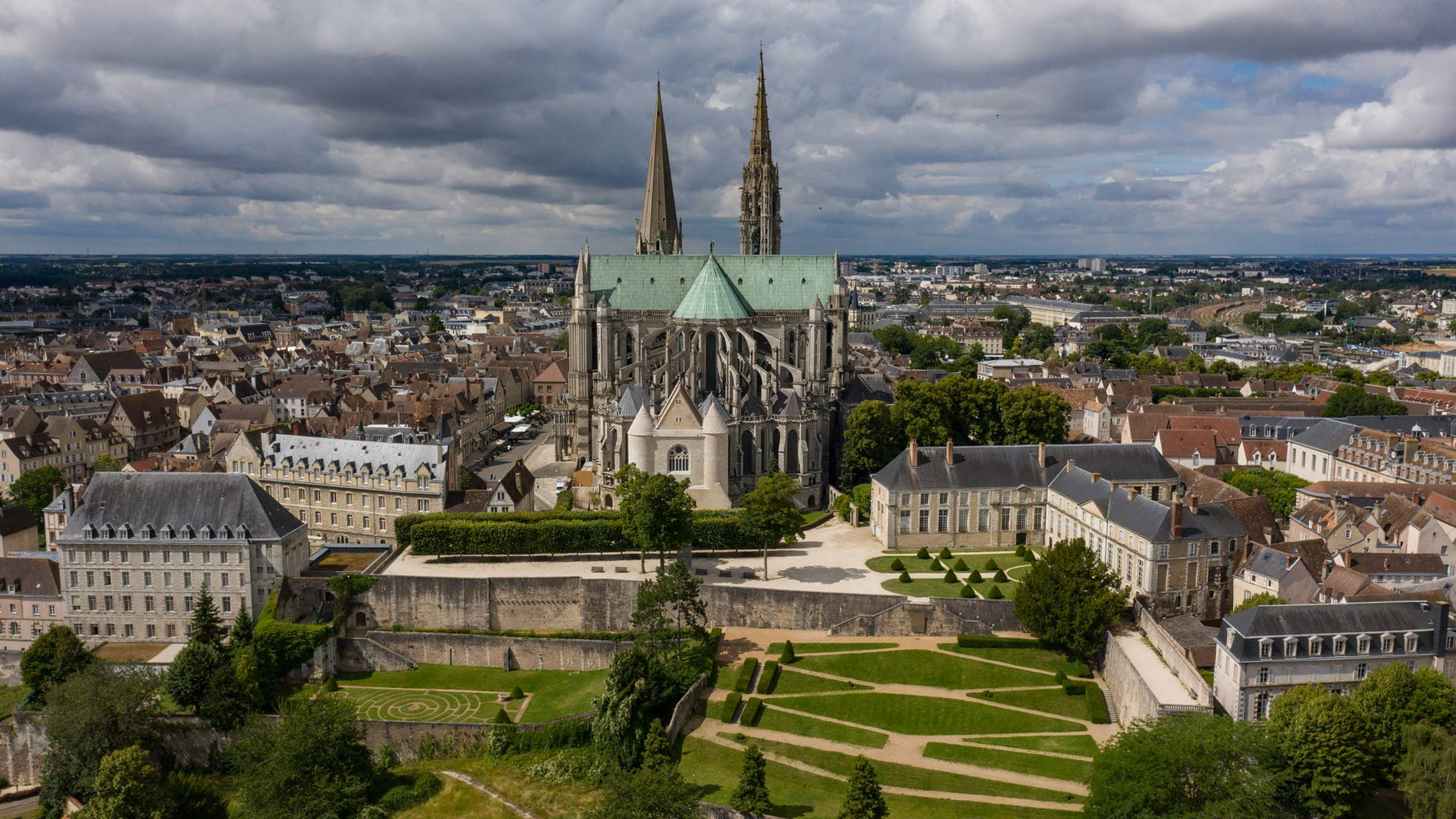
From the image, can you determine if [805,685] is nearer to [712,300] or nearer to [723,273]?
[712,300]

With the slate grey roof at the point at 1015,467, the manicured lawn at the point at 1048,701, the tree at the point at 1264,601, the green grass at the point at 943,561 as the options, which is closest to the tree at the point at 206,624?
the green grass at the point at 943,561

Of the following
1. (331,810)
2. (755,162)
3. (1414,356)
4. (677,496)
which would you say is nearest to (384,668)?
(331,810)

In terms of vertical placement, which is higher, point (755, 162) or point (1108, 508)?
point (755, 162)

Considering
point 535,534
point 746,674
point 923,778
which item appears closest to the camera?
point 923,778

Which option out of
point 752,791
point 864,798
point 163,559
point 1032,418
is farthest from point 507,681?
point 1032,418

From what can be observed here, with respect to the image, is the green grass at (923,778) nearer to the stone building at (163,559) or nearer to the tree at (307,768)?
the tree at (307,768)

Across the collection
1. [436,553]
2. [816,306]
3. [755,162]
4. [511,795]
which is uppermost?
[755,162]

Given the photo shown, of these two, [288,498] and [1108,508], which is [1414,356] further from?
[288,498]
